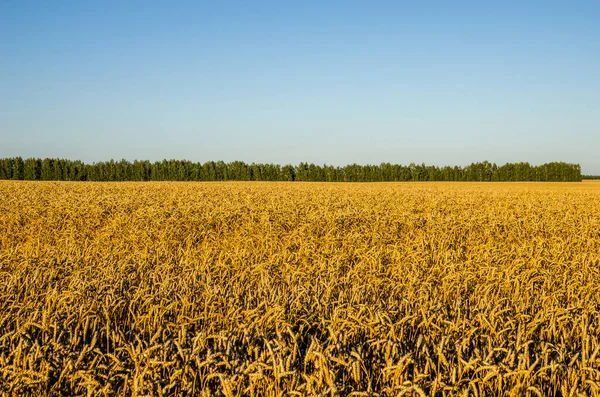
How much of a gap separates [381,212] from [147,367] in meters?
10.2

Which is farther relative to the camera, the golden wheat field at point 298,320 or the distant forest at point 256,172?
the distant forest at point 256,172

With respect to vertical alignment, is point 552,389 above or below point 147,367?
below

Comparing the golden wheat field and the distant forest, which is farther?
the distant forest

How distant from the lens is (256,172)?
267 feet

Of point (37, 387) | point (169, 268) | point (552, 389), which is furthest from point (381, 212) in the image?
→ point (37, 387)

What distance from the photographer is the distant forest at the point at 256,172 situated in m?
78.8

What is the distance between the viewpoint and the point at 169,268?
6090mm

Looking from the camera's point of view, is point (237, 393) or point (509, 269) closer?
point (237, 393)

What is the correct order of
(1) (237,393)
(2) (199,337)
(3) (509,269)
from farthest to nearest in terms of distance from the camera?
(3) (509,269) < (2) (199,337) < (1) (237,393)

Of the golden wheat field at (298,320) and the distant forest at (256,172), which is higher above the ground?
the distant forest at (256,172)

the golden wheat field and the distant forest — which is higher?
the distant forest

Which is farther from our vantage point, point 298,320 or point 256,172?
point 256,172

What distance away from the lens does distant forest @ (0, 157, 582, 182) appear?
78812 millimetres

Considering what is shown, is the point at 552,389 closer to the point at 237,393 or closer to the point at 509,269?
the point at 237,393
